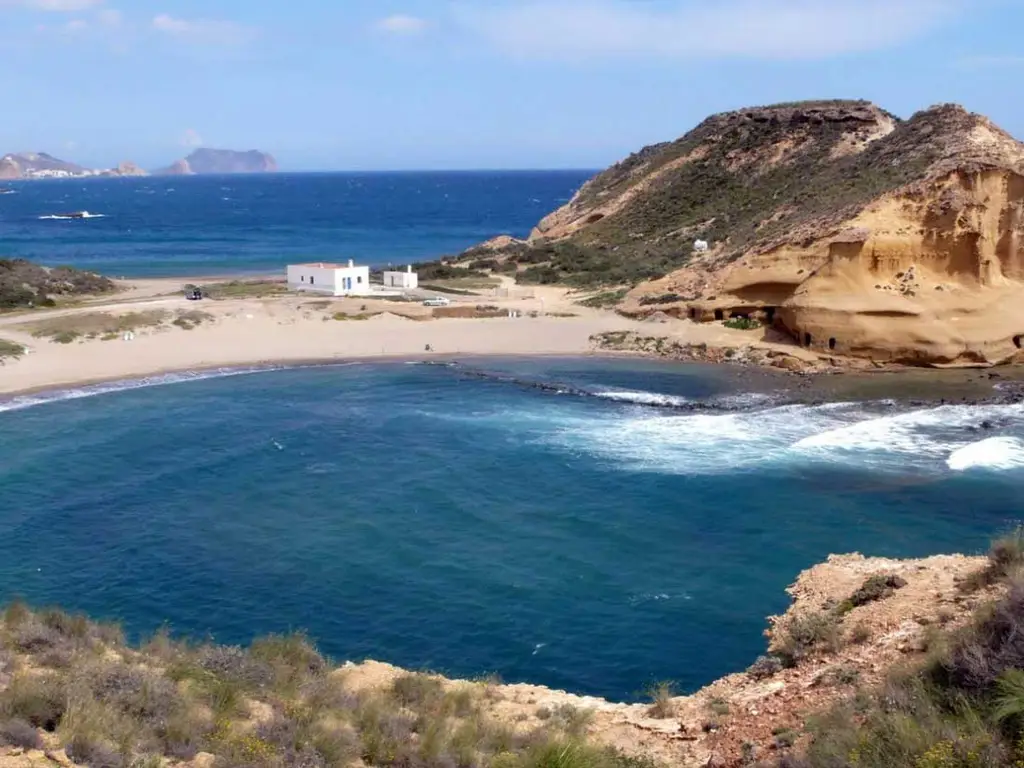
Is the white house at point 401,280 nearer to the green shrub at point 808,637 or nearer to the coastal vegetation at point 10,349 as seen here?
the coastal vegetation at point 10,349

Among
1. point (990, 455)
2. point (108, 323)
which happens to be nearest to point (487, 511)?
point (990, 455)

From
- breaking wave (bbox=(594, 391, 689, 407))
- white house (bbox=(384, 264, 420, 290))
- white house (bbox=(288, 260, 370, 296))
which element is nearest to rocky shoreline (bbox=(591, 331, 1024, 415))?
breaking wave (bbox=(594, 391, 689, 407))

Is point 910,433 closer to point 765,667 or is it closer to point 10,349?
point 765,667

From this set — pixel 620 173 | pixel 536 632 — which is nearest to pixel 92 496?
pixel 536 632

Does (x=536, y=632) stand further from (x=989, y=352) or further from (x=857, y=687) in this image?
(x=989, y=352)

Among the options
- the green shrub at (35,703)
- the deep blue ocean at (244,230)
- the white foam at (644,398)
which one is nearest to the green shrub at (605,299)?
the white foam at (644,398)

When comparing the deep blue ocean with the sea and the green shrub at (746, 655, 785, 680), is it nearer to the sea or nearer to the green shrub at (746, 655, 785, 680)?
the sea
